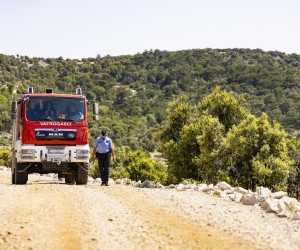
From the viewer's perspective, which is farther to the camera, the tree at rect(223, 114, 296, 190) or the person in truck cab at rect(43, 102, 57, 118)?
the tree at rect(223, 114, 296, 190)

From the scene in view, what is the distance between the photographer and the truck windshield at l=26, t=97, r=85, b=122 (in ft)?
61.1

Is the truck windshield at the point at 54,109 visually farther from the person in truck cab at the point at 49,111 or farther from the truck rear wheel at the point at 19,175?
the truck rear wheel at the point at 19,175

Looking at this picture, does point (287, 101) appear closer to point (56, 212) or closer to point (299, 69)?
point (299, 69)

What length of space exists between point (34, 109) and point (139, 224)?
10.5m

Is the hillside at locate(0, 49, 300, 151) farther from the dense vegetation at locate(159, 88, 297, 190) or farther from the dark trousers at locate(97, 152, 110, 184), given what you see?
the dark trousers at locate(97, 152, 110, 184)

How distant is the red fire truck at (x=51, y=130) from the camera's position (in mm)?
18531

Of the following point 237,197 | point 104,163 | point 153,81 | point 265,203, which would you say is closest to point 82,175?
point 104,163

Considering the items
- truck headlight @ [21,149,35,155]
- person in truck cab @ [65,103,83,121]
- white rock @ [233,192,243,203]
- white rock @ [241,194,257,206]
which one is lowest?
white rock @ [233,192,243,203]

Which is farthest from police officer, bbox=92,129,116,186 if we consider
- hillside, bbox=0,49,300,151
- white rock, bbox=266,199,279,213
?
hillside, bbox=0,49,300,151

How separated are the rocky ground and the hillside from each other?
357 ft

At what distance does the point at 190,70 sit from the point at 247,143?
150865 millimetres

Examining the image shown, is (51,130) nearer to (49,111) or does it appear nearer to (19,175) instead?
(49,111)

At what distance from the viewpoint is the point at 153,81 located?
185m

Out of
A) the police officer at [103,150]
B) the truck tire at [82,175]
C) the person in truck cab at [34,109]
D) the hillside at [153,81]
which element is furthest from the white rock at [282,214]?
the hillside at [153,81]
